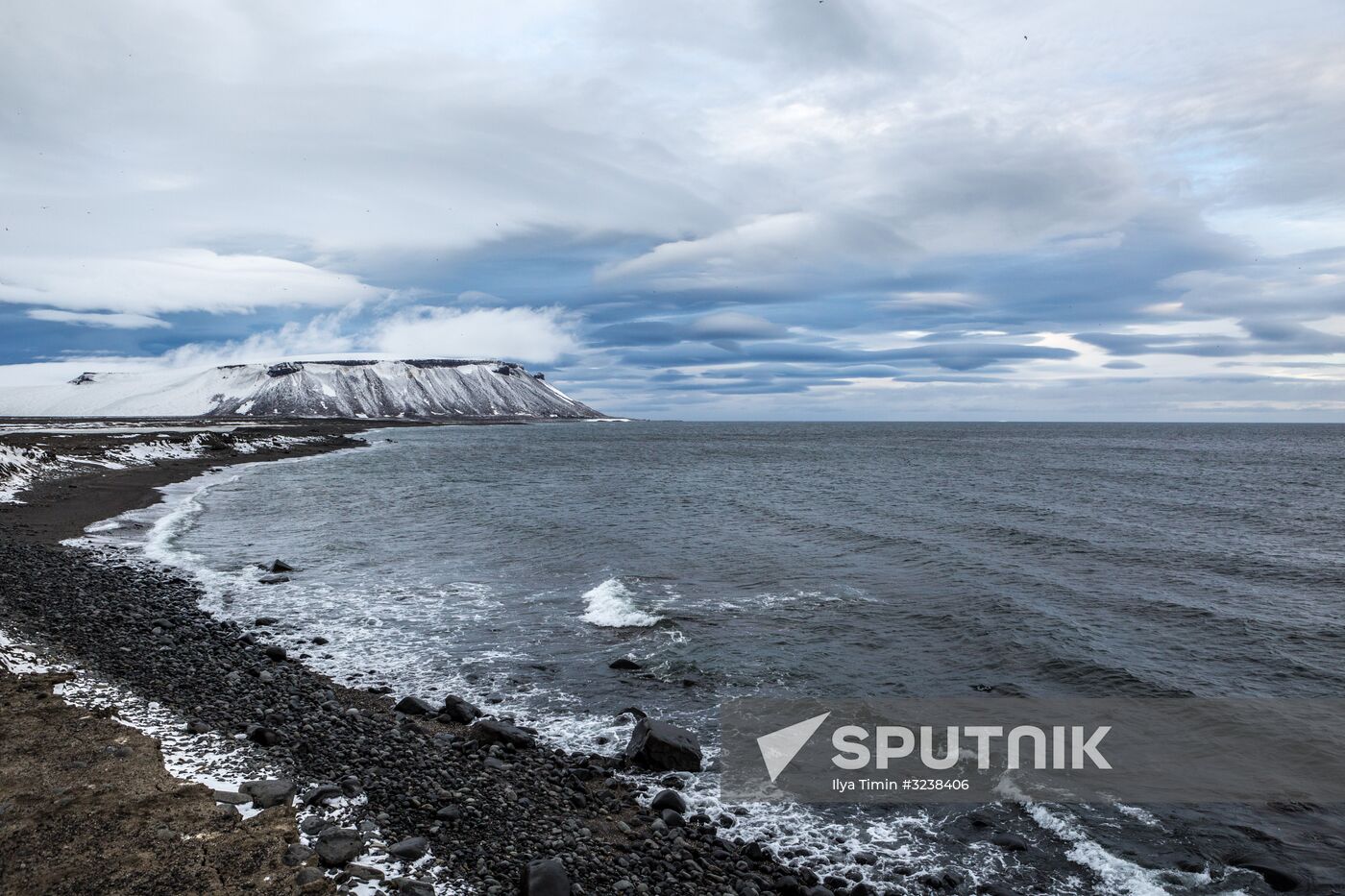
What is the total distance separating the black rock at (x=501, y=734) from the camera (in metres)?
12.8

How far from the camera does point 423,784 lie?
10.6m

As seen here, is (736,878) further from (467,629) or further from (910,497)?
(910,497)

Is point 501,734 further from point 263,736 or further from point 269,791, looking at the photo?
point 269,791

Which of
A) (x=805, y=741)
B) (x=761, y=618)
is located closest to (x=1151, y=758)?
(x=805, y=741)

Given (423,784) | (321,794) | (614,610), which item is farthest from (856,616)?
(321,794)

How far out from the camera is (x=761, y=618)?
21219mm

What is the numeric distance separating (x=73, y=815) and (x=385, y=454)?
332 ft

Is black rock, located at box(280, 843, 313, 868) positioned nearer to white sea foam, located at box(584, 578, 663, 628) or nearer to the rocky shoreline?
the rocky shoreline

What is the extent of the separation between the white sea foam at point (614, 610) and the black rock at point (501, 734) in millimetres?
7450

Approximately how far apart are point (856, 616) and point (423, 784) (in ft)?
46.5

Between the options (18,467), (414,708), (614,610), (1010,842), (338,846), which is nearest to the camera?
(338,846)

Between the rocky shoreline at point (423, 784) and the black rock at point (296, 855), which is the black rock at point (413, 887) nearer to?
the rocky shoreline at point (423, 784)

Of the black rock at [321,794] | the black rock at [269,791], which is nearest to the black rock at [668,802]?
the black rock at [321,794]

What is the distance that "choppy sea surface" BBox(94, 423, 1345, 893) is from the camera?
10.6 m
